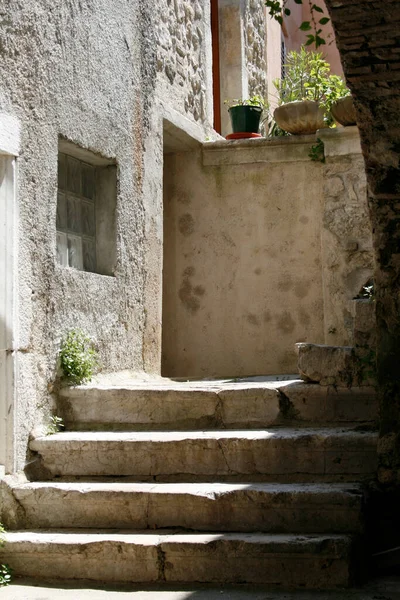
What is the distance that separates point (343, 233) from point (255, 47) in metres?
4.14

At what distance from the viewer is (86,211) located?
6512 millimetres

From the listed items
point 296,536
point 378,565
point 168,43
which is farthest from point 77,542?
point 168,43

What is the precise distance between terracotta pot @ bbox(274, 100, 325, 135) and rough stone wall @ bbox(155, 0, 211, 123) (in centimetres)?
77

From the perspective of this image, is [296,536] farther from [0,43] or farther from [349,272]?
[349,272]

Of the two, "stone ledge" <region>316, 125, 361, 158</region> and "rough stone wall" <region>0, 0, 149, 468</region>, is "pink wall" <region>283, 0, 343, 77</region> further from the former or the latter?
"rough stone wall" <region>0, 0, 149, 468</region>

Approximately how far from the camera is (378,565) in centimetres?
453

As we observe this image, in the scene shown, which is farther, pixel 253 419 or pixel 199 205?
pixel 199 205

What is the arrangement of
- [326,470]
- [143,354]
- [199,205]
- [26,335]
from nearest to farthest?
[326,470] < [26,335] < [143,354] < [199,205]

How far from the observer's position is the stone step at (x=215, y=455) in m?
4.82

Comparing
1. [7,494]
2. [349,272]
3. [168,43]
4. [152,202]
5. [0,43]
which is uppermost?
[168,43]

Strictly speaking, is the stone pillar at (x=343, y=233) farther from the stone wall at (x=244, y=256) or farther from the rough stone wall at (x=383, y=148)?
the rough stone wall at (x=383, y=148)

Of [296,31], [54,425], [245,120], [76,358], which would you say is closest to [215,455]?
[54,425]

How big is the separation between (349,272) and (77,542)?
4034 millimetres

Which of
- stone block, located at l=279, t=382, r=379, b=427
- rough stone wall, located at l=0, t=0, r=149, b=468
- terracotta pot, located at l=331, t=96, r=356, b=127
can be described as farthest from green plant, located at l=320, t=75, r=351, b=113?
stone block, located at l=279, t=382, r=379, b=427
